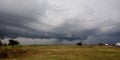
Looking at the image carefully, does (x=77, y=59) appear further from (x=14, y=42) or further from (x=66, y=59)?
(x=14, y=42)

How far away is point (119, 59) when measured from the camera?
5319cm

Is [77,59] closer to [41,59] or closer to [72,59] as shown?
[72,59]

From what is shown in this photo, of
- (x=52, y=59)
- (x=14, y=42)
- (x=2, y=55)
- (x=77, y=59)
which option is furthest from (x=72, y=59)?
(x=14, y=42)

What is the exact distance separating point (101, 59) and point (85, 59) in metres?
4.35

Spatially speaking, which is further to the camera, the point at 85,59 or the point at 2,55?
the point at 2,55

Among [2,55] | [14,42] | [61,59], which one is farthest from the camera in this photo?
[14,42]

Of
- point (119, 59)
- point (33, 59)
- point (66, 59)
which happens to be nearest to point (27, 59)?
point (33, 59)

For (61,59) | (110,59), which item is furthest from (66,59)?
(110,59)

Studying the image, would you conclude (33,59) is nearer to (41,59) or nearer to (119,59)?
(41,59)

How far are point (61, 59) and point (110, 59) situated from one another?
526 inches

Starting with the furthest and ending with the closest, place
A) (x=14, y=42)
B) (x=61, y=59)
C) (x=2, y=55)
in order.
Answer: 1. (x=14, y=42)
2. (x=2, y=55)
3. (x=61, y=59)

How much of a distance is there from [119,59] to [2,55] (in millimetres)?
37025

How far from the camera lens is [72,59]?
52.7 meters

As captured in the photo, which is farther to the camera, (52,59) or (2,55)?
(2,55)
